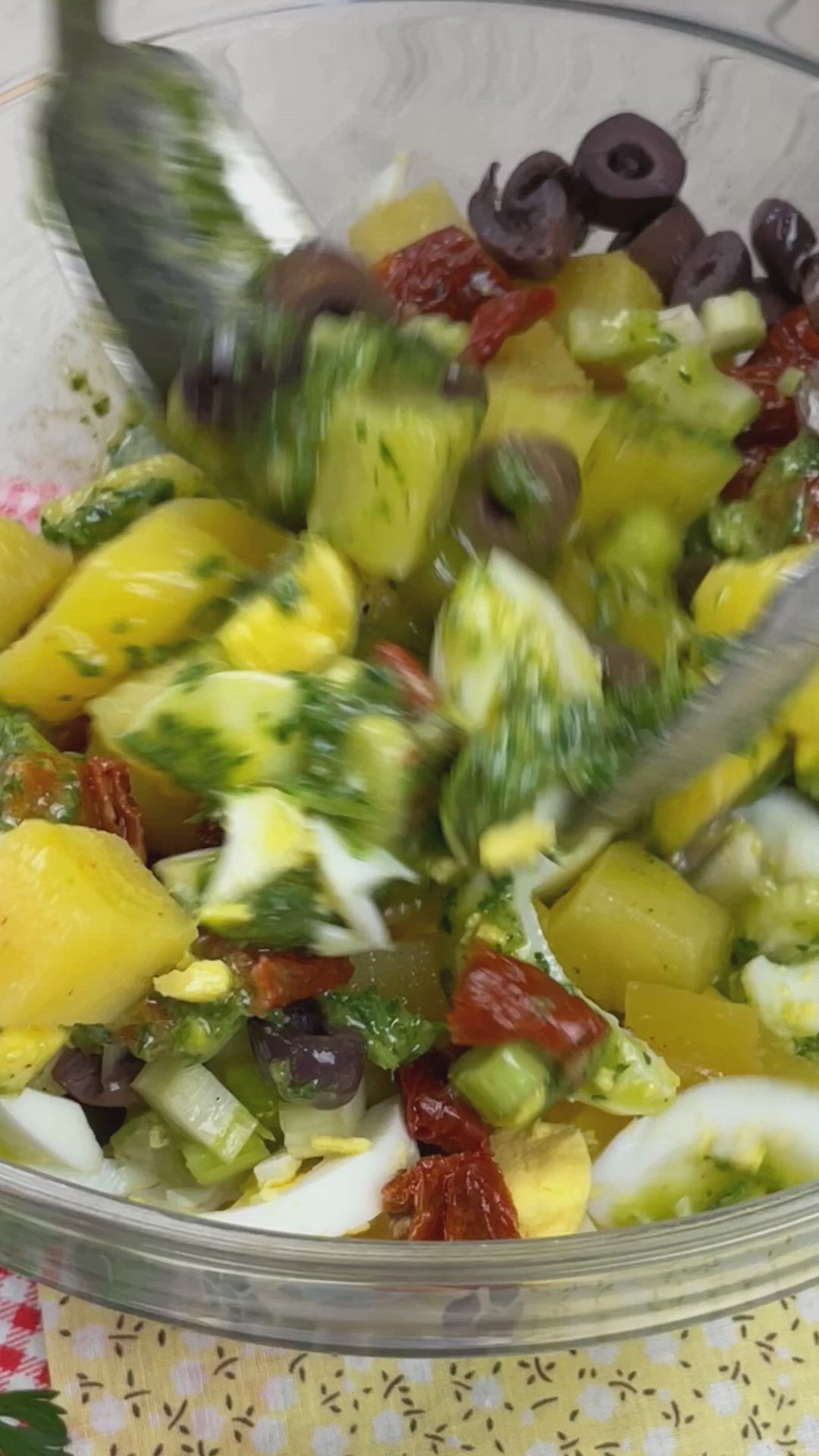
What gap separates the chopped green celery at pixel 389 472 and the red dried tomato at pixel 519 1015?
41 cm

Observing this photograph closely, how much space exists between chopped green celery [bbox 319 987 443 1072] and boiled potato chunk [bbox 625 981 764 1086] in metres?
0.21

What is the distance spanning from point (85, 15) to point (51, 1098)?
41.2 inches

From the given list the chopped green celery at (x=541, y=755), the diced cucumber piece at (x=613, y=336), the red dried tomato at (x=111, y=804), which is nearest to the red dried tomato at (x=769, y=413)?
the diced cucumber piece at (x=613, y=336)

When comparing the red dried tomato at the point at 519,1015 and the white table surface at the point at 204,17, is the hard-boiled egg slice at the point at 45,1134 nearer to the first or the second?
the red dried tomato at the point at 519,1015

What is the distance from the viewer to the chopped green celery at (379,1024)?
117cm

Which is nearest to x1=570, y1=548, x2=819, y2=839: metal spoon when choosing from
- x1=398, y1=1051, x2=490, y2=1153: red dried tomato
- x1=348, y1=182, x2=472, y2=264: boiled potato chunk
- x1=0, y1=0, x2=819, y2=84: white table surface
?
x1=398, y1=1051, x2=490, y2=1153: red dried tomato

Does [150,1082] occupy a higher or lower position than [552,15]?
lower

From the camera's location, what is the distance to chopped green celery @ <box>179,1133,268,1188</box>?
1.19m

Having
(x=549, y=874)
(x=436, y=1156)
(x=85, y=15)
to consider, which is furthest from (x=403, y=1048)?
(x=85, y=15)

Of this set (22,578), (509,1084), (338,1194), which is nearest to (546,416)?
(22,578)

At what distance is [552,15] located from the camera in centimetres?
183

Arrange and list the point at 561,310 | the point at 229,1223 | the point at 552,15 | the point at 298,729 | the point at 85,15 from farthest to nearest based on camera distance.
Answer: the point at 552,15
the point at 561,310
the point at 85,15
the point at 298,729
the point at 229,1223

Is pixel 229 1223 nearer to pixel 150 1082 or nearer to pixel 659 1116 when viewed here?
pixel 150 1082

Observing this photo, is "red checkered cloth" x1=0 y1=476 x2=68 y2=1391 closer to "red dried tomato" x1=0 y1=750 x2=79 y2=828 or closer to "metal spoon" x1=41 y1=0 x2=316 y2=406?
"red dried tomato" x1=0 y1=750 x2=79 y2=828
